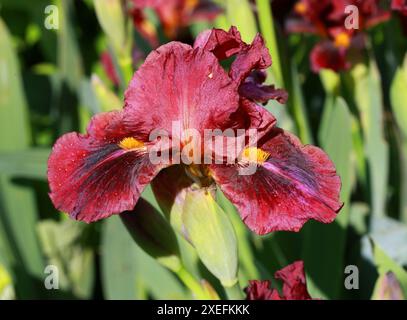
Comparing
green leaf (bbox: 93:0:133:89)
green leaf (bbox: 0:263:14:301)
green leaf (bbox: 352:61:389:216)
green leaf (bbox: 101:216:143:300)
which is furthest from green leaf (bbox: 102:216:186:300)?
green leaf (bbox: 352:61:389:216)

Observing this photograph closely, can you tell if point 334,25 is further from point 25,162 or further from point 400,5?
point 25,162

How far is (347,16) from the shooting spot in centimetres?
125

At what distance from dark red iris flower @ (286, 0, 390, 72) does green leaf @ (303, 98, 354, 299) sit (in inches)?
6.5

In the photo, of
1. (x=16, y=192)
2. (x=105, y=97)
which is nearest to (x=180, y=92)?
(x=105, y=97)

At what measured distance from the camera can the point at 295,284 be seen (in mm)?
871

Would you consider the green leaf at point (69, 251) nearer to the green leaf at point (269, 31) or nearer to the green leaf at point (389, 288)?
the green leaf at point (269, 31)

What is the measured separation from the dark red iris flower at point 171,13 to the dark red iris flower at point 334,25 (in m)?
0.22

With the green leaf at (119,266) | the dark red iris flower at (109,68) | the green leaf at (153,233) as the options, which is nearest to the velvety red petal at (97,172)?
the green leaf at (153,233)

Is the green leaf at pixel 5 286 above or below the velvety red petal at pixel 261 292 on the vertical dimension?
below

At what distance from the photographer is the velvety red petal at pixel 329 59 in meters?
1.25

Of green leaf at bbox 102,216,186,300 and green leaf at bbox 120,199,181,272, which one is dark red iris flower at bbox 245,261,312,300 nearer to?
green leaf at bbox 120,199,181,272

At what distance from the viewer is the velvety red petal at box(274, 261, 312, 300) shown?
2.86ft

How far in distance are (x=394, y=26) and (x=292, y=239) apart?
428 millimetres
